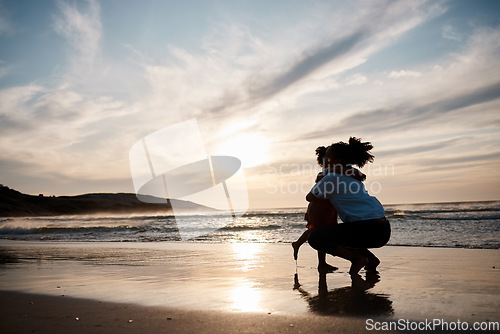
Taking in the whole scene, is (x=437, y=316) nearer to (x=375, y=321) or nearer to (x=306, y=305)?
(x=375, y=321)

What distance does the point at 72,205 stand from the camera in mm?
70938

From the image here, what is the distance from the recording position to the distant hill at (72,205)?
62.2m

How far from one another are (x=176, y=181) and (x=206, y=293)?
868cm

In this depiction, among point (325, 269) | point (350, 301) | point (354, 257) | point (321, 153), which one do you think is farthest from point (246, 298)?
point (321, 153)

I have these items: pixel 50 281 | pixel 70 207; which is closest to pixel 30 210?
pixel 70 207

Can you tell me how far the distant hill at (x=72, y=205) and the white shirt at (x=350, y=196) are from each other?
191 ft

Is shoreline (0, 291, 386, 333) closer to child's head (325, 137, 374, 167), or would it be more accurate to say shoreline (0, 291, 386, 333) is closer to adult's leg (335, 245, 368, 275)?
adult's leg (335, 245, 368, 275)

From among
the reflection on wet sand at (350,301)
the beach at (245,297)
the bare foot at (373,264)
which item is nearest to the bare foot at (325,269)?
the beach at (245,297)

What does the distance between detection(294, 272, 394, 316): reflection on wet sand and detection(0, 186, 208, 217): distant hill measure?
5859cm

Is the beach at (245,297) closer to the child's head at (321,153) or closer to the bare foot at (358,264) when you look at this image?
the bare foot at (358,264)

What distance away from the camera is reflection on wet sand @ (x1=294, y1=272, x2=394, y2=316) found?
2458 millimetres

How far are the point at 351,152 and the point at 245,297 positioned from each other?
5.98ft

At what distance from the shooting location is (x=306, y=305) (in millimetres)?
2643

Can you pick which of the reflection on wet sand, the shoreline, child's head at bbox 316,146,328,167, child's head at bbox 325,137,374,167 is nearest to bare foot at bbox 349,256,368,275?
A: the reflection on wet sand
